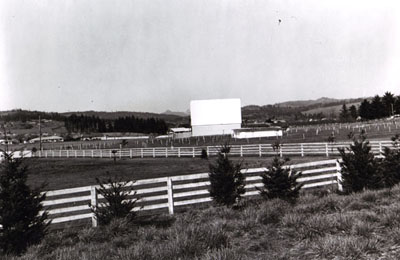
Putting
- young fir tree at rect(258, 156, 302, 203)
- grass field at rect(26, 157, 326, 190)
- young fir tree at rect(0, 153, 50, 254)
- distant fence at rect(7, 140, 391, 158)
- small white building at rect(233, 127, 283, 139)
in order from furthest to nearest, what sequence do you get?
small white building at rect(233, 127, 283, 139)
distant fence at rect(7, 140, 391, 158)
grass field at rect(26, 157, 326, 190)
young fir tree at rect(258, 156, 302, 203)
young fir tree at rect(0, 153, 50, 254)

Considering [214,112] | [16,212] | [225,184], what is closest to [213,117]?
[214,112]

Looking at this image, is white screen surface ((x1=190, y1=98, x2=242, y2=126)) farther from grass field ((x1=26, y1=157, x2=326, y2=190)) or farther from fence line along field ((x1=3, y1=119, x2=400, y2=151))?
grass field ((x1=26, y1=157, x2=326, y2=190))

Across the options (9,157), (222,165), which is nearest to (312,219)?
(222,165)

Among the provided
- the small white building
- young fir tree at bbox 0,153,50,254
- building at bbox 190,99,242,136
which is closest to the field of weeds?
young fir tree at bbox 0,153,50,254

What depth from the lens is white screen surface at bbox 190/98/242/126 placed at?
7250cm

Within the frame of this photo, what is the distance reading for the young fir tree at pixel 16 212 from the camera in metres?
6.26

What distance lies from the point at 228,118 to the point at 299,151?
44.4 meters

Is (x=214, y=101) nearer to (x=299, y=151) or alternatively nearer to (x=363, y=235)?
(x=299, y=151)

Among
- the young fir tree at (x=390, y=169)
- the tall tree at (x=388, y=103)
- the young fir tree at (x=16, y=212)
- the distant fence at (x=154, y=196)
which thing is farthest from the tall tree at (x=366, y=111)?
the young fir tree at (x=16, y=212)

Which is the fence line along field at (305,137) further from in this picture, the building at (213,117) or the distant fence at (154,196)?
the distant fence at (154,196)

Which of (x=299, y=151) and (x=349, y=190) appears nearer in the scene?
(x=349, y=190)

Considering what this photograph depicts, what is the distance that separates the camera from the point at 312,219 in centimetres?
539

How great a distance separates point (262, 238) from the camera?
521cm

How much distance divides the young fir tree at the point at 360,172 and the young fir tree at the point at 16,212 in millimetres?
8924
